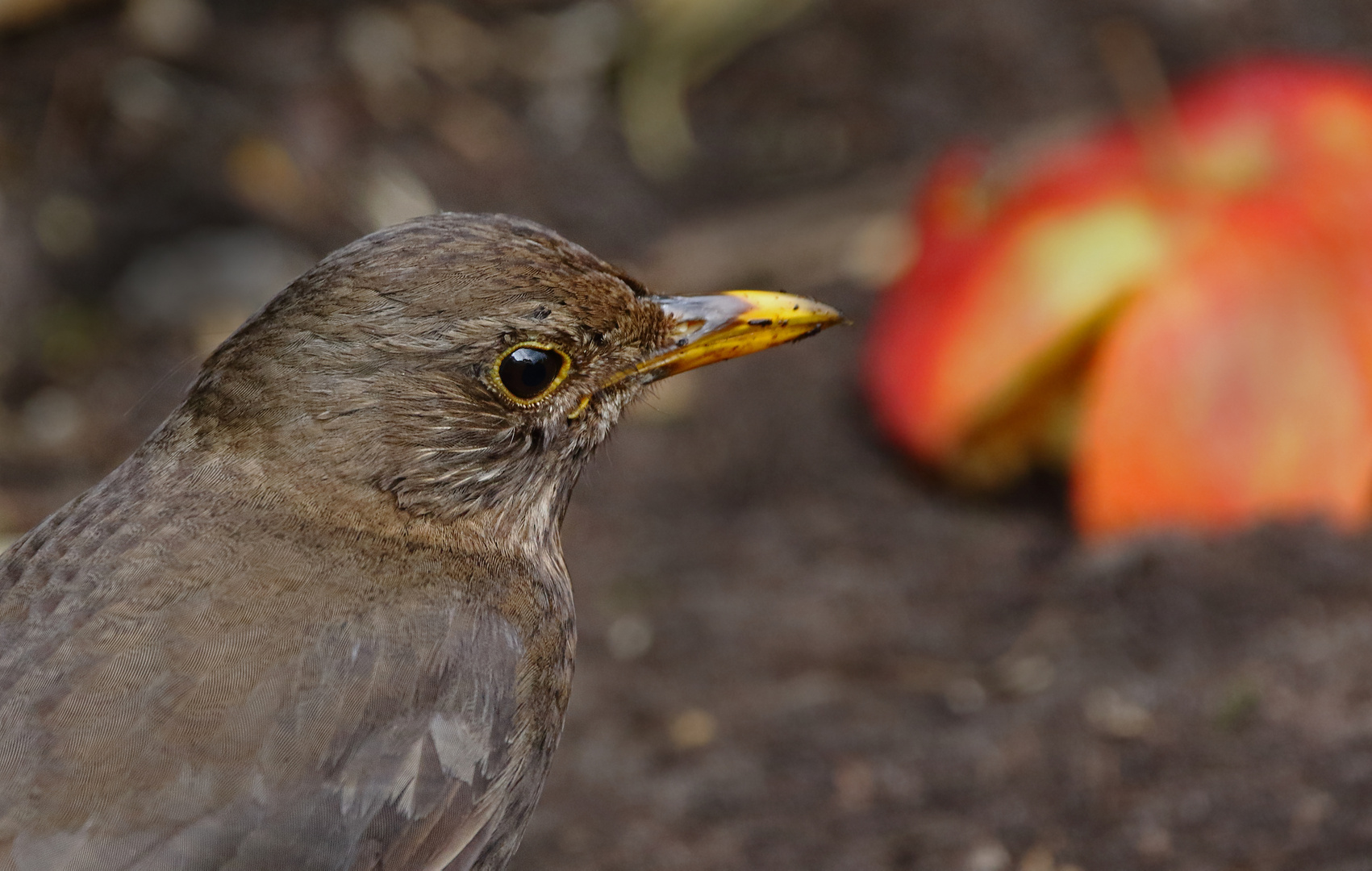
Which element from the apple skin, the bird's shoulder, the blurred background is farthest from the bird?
the apple skin

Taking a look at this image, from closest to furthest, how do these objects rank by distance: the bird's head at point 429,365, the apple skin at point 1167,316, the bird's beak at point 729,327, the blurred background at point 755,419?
1. the bird's head at point 429,365
2. the bird's beak at point 729,327
3. the blurred background at point 755,419
4. the apple skin at point 1167,316

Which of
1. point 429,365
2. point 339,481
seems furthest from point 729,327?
point 339,481

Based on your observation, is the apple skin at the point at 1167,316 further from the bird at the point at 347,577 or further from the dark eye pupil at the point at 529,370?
the dark eye pupil at the point at 529,370

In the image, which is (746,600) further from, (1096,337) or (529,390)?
(529,390)

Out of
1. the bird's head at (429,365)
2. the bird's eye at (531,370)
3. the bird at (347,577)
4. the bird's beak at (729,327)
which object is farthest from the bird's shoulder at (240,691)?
the bird's beak at (729,327)

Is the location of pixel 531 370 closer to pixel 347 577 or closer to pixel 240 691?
pixel 347 577

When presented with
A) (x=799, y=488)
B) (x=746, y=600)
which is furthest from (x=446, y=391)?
(x=799, y=488)
